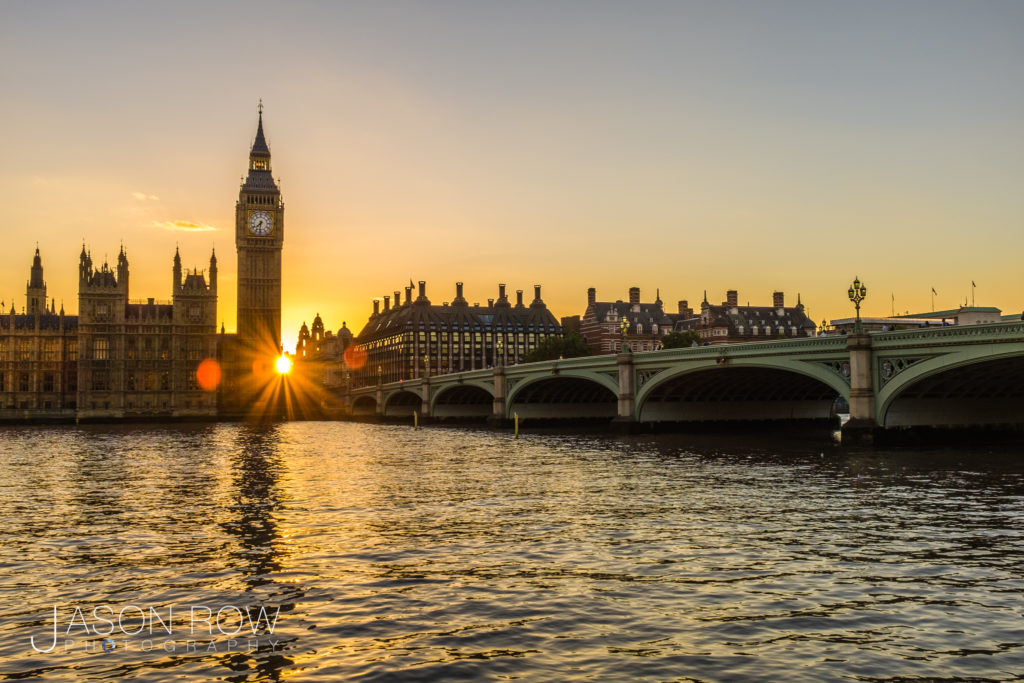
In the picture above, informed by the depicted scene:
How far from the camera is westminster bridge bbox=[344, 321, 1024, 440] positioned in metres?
49.3

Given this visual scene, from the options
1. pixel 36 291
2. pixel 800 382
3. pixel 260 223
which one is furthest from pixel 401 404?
pixel 800 382

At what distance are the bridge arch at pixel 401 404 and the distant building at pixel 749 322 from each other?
58.0 m

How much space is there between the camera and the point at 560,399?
107188mm

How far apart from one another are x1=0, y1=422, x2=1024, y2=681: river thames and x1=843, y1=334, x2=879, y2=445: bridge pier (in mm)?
14391

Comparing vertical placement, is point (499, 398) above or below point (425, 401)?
above

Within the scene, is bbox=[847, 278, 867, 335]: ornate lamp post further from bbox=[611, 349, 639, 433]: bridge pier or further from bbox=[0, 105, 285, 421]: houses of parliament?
bbox=[0, 105, 285, 421]: houses of parliament

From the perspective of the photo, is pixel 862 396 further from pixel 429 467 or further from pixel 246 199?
pixel 246 199

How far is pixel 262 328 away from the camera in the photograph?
189500 millimetres

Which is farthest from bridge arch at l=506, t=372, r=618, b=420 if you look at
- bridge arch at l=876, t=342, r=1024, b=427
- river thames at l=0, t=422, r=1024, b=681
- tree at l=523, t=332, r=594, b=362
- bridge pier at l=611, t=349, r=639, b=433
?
river thames at l=0, t=422, r=1024, b=681

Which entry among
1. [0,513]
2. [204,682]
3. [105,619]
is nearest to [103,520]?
[0,513]

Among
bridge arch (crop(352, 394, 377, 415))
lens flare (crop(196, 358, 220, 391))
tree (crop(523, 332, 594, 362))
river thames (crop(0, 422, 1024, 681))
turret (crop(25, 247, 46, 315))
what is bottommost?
river thames (crop(0, 422, 1024, 681))

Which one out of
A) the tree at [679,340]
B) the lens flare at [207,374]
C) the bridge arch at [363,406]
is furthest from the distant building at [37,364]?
the tree at [679,340]

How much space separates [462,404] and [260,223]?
86773 millimetres

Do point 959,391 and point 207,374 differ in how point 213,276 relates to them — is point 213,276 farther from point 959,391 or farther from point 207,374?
point 959,391
